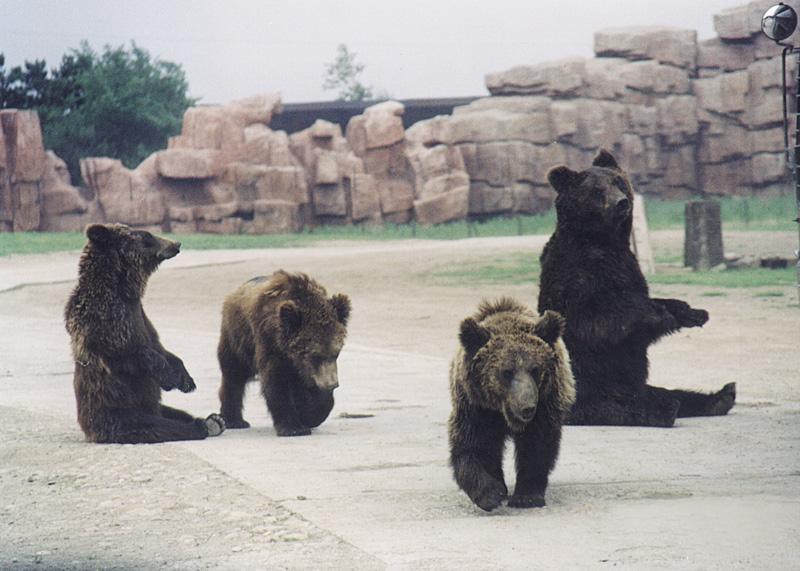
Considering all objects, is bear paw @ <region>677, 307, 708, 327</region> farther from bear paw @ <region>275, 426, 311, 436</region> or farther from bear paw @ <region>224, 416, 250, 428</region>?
bear paw @ <region>224, 416, 250, 428</region>

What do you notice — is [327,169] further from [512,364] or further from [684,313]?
[512,364]

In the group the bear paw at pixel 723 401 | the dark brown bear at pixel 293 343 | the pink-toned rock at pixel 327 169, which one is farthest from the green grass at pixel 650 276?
the pink-toned rock at pixel 327 169

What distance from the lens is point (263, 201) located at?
30672mm

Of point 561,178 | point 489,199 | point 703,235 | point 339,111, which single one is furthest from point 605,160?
point 339,111

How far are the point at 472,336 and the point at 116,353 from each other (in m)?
2.37

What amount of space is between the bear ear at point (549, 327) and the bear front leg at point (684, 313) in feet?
6.72

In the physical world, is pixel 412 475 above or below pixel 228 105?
below

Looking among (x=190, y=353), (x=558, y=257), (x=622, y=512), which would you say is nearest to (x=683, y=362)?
(x=558, y=257)

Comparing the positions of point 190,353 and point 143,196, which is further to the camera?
point 143,196

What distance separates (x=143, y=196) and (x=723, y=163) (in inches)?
811

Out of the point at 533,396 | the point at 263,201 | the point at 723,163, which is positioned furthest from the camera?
the point at 723,163

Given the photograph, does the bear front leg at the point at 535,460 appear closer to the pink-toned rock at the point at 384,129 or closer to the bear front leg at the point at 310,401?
the bear front leg at the point at 310,401

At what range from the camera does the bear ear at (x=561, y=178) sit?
5.81 metres

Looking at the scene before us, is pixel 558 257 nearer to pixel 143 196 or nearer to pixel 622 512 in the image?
pixel 622 512
